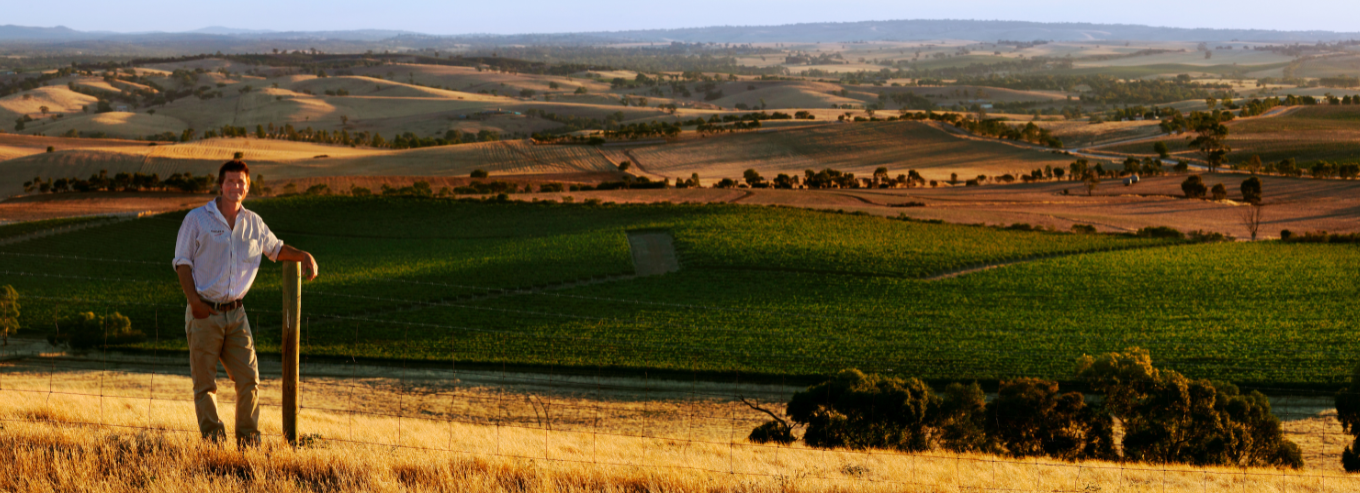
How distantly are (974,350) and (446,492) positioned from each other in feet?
90.8

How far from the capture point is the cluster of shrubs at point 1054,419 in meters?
22.4

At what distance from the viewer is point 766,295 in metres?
44.1

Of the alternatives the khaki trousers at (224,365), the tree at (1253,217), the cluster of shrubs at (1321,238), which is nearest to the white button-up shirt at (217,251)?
the khaki trousers at (224,365)

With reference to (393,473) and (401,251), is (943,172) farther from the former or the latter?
(393,473)

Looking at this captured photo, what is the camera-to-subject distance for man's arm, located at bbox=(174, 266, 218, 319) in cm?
957

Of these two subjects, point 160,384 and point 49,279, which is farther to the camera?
point 49,279

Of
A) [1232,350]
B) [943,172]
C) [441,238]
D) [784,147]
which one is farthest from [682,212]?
[784,147]

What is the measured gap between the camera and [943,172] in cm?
10894

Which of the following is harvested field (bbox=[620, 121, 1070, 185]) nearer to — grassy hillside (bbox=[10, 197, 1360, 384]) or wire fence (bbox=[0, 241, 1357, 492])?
grassy hillside (bbox=[10, 197, 1360, 384])

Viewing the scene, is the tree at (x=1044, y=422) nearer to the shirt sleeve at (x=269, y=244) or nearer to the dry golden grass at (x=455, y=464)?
the dry golden grass at (x=455, y=464)

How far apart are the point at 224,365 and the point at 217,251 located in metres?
1.21

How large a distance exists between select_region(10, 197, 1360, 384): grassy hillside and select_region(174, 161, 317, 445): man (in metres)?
16.0

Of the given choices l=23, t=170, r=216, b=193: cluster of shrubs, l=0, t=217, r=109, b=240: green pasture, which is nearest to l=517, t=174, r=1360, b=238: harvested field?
l=23, t=170, r=216, b=193: cluster of shrubs

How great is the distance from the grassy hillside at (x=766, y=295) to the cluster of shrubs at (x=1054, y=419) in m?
7.69
